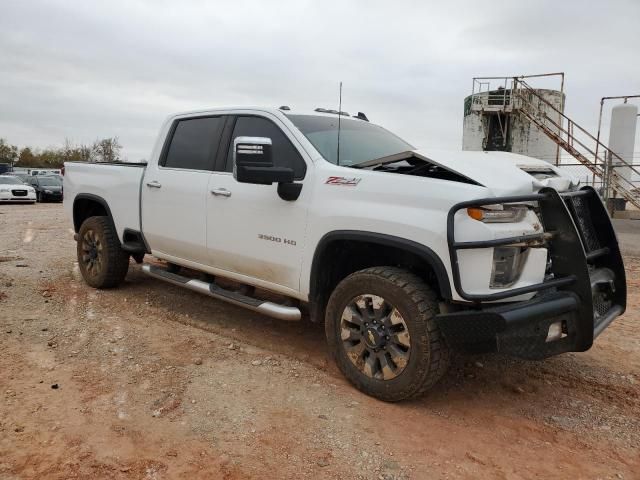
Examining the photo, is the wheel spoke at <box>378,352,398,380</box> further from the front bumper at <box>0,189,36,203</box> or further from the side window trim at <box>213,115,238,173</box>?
the front bumper at <box>0,189,36,203</box>

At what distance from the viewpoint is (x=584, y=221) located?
3.73 metres

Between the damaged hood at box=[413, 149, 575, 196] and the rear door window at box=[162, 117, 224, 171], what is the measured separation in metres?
2.00

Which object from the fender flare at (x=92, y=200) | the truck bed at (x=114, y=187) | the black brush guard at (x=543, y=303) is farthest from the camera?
the fender flare at (x=92, y=200)

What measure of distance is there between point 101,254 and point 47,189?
2271 centimetres

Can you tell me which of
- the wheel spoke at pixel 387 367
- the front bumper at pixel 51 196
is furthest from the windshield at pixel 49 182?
the wheel spoke at pixel 387 367

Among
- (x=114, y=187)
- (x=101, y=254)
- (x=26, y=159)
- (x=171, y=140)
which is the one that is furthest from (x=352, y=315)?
(x=26, y=159)

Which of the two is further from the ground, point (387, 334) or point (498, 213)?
point (498, 213)

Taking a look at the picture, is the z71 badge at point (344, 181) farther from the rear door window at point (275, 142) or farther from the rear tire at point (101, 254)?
the rear tire at point (101, 254)

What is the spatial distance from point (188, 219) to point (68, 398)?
1.81 m

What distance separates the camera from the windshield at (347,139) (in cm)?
401

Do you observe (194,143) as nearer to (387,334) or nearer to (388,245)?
(388,245)

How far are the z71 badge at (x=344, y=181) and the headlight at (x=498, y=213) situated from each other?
817mm

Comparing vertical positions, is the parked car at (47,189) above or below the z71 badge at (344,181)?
below

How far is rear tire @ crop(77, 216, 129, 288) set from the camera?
578cm
